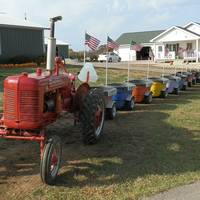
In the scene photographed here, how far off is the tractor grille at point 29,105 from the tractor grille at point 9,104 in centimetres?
12

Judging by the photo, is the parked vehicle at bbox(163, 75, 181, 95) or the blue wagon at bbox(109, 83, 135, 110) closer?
the blue wagon at bbox(109, 83, 135, 110)

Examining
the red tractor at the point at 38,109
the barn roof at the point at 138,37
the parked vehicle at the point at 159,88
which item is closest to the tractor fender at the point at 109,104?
the red tractor at the point at 38,109

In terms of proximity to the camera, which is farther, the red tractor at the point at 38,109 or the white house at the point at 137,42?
the white house at the point at 137,42

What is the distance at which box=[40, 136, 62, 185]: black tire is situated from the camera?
6148 millimetres

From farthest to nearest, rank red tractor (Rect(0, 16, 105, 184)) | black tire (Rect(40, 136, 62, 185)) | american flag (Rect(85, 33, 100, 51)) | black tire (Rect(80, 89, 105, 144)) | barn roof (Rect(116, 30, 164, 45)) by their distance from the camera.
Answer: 1. barn roof (Rect(116, 30, 164, 45))
2. american flag (Rect(85, 33, 100, 51))
3. black tire (Rect(80, 89, 105, 144))
4. red tractor (Rect(0, 16, 105, 184))
5. black tire (Rect(40, 136, 62, 185))

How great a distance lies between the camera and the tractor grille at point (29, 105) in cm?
656

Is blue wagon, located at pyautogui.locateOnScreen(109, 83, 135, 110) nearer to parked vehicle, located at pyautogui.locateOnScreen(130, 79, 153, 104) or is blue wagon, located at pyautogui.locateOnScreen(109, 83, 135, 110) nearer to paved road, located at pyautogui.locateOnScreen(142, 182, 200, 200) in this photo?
parked vehicle, located at pyautogui.locateOnScreen(130, 79, 153, 104)

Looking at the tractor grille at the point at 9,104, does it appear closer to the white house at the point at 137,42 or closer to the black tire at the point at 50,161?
the black tire at the point at 50,161

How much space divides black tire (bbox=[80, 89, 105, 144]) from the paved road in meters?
2.28

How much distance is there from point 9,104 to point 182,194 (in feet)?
9.03

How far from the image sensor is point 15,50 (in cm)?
3453

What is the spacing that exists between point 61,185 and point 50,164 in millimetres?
337

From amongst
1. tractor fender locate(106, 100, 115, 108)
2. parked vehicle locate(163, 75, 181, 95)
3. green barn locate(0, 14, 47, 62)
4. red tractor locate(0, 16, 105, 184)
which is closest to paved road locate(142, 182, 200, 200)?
red tractor locate(0, 16, 105, 184)

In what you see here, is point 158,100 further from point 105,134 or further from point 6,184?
point 6,184
